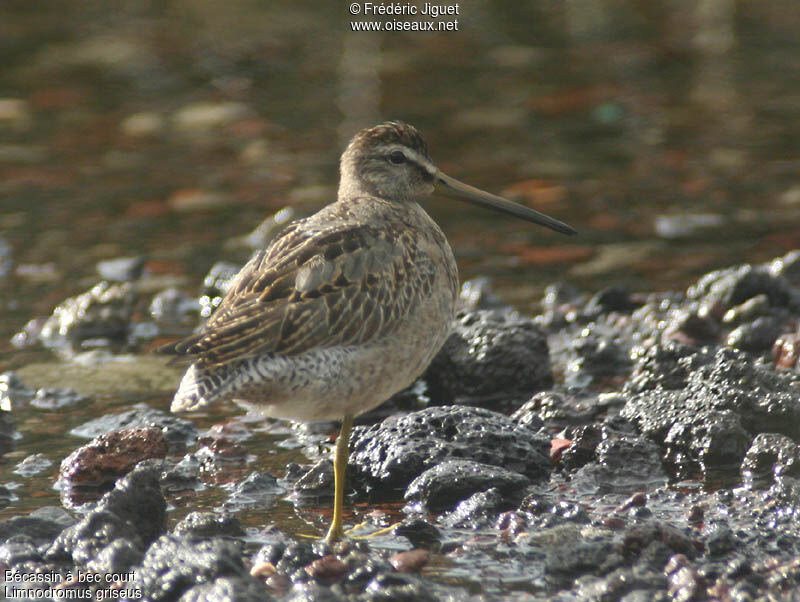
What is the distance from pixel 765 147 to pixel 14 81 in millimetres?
8042

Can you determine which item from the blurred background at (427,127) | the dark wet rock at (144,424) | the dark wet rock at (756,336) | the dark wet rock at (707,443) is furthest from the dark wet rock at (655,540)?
the blurred background at (427,127)

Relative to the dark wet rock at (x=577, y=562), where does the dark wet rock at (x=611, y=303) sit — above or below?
below

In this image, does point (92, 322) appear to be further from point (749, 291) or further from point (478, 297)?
point (749, 291)

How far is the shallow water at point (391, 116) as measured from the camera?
33.2ft

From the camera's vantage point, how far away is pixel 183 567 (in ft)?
15.8

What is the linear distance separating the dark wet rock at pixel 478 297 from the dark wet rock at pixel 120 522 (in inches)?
151

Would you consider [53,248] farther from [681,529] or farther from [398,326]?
[681,529]

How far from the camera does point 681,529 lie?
5.40 meters

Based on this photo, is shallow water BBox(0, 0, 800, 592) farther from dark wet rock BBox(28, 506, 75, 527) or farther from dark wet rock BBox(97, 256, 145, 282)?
dark wet rock BBox(28, 506, 75, 527)

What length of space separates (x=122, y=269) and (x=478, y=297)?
111 inches

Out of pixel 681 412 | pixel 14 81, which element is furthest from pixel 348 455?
pixel 14 81

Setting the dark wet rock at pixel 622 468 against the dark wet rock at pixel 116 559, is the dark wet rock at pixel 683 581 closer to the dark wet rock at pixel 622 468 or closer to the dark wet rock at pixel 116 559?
the dark wet rock at pixel 622 468

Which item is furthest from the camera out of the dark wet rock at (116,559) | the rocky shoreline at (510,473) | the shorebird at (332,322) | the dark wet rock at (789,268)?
the dark wet rock at (789,268)

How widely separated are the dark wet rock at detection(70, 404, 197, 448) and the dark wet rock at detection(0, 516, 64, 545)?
1425 mm
